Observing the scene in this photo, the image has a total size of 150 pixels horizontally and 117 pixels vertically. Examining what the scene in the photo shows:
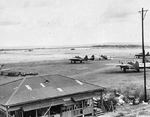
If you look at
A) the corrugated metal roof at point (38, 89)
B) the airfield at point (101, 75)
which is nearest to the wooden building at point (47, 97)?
the corrugated metal roof at point (38, 89)

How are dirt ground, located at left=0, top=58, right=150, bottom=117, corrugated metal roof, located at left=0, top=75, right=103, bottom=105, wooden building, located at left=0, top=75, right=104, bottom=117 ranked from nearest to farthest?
wooden building, located at left=0, top=75, right=104, bottom=117 < corrugated metal roof, located at left=0, top=75, right=103, bottom=105 < dirt ground, located at left=0, top=58, right=150, bottom=117

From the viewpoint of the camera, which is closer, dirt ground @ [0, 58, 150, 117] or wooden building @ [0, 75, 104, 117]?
wooden building @ [0, 75, 104, 117]

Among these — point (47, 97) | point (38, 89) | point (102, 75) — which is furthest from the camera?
point (102, 75)

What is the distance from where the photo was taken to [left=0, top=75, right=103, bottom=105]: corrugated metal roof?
20328 mm

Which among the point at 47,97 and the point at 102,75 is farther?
the point at 102,75

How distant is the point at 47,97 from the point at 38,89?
1.52 metres

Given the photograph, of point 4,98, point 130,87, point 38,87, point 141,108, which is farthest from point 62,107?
point 130,87

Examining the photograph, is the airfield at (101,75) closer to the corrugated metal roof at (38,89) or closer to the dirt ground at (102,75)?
the dirt ground at (102,75)

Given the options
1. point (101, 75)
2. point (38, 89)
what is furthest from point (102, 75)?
point (38, 89)

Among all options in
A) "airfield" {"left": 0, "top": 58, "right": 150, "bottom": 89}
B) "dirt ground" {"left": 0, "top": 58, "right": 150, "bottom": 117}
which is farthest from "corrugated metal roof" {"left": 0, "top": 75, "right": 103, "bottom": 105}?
"airfield" {"left": 0, "top": 58, "right": 150, "bottom": 89}

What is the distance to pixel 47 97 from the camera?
2086 centimetres

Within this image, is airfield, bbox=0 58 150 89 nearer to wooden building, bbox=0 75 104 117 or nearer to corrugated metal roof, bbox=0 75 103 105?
wooden building, bbox=0 75 104 117

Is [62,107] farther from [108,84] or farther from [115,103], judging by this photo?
[108,84]

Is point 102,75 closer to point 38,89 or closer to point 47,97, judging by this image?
point 38,89
